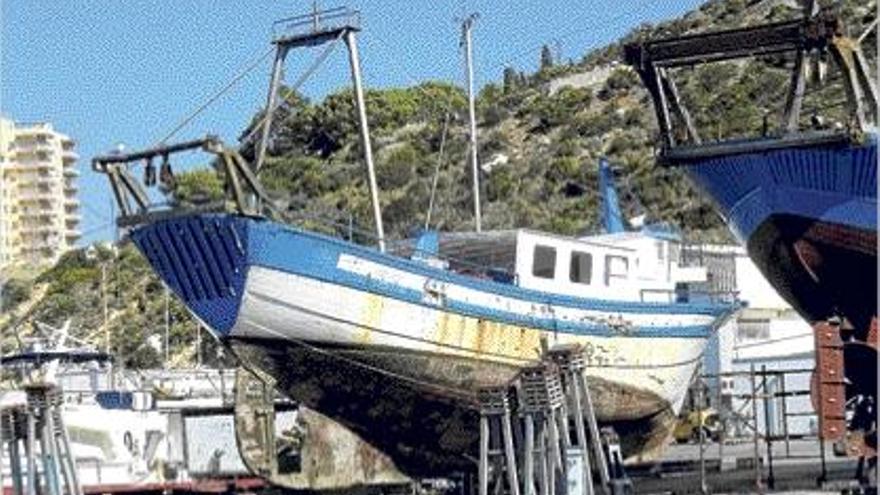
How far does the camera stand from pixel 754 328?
45125 mm

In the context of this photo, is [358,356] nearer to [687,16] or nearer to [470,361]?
[470,361]

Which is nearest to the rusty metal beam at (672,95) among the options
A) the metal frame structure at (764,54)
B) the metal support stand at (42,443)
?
the metal frame structure at (764,54)

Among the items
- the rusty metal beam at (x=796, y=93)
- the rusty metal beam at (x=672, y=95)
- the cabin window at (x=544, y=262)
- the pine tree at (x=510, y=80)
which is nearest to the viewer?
the rusty metal beam at (x=796, y=93)

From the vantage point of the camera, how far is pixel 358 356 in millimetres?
26891

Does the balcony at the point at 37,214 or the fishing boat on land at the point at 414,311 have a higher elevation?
the balcony at the point at 37,214

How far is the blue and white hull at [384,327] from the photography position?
2586 cm

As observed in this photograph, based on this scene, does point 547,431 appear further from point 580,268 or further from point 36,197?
point 36,197

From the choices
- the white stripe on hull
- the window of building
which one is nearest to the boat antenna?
the white stripe on hull

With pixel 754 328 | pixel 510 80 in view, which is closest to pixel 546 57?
pixel 510 80

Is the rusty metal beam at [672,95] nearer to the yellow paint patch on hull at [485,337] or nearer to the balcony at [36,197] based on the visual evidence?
the yellow paint patch on hull at [485,337]

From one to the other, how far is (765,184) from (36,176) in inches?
5941

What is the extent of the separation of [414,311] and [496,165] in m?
48.6

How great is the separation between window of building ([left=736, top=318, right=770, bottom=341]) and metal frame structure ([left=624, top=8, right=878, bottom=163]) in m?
19.0

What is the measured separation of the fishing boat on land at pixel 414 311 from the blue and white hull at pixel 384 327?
21 mm
